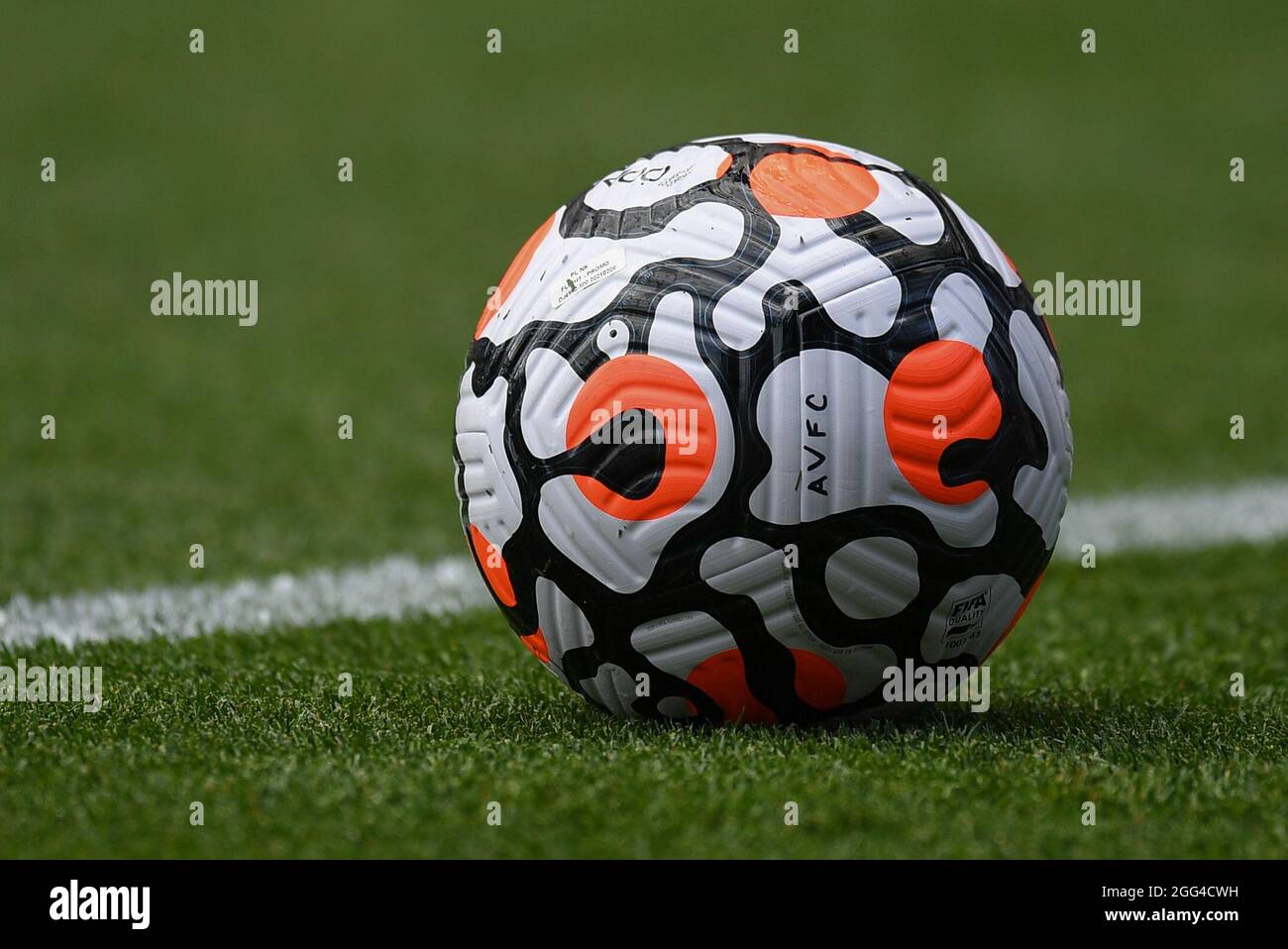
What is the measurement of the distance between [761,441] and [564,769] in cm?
92

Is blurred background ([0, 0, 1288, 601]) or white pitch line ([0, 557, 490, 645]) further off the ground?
blurred background ([0, 0, 1288, 601])

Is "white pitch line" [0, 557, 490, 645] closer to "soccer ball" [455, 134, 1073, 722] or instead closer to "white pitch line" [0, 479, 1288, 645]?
"white pitch line" [0, 479, 1288, 645]

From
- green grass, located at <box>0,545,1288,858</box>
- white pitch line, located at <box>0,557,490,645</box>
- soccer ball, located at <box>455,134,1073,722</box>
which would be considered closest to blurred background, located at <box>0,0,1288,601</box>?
white pitch line, located at <box>0,557,490,645</box>

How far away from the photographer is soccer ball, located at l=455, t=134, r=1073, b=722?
406cm

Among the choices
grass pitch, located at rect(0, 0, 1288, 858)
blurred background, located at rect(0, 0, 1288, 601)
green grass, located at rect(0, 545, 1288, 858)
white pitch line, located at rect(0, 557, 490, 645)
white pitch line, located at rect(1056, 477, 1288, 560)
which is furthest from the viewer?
blurred background, located at rect(0, 0, 1288, 601)

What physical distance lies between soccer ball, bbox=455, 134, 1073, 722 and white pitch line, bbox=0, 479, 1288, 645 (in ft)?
6.42

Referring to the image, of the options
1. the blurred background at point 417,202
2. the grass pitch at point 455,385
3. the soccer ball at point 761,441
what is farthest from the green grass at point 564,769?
the blurred background at point 417,202

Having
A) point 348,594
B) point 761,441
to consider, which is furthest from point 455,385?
point 761,441

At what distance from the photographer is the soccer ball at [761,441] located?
406cm

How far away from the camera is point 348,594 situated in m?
6.54

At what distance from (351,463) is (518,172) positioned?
938 centimetres

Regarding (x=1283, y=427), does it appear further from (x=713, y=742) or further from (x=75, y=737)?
(x=75, y=737)

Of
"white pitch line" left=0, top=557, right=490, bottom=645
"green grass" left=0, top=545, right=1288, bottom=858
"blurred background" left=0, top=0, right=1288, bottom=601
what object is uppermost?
"blurred background" left=0, top=0, right=1288, bottom=601

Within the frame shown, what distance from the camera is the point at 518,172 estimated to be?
17734 millimetres
